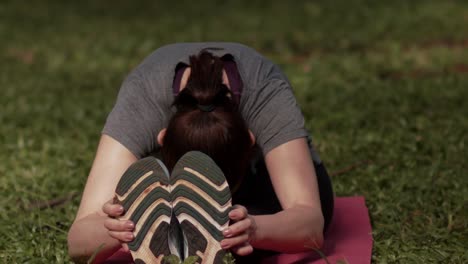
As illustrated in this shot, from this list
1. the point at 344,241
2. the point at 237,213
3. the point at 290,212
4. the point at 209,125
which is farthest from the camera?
the point at 344,241

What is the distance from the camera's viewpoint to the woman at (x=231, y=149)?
3139 mm

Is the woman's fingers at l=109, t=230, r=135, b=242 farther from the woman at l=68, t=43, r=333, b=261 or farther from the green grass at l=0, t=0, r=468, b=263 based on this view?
the green grass at l=0, t=0, r=468, b=263

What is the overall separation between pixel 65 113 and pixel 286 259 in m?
3.33

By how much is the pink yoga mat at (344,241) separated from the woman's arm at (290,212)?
0.23ft

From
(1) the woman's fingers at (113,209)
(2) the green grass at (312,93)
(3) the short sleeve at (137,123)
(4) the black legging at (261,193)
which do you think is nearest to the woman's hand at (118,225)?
(1) the woman's fingers at (113,209)

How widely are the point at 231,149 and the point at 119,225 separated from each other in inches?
17.9

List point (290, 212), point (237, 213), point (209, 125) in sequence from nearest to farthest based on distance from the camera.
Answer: point (237, 213) → point (209, 125) → point (290, 212)

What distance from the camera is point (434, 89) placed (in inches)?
258

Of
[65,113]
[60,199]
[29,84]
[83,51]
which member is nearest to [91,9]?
[83,51]

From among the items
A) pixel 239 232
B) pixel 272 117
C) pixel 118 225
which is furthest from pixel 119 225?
Answer: pixel 272 117

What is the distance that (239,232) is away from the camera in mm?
2957

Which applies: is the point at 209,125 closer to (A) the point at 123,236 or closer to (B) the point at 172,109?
(B) the point at 172,109

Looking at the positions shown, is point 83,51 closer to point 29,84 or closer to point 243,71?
point 29,84

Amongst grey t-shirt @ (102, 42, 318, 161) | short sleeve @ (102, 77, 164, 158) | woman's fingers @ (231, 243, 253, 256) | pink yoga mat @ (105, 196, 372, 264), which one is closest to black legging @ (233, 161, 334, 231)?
pink yoga mat @ (105, 196, 372, 264)
